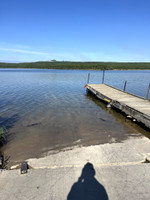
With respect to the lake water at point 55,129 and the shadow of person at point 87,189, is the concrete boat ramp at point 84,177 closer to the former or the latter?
the shadow of person at point 87,189

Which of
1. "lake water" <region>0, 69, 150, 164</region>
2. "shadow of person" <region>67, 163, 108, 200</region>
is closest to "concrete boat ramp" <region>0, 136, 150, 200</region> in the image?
"shadow of person" <region>67, 163, 108, 200</region>

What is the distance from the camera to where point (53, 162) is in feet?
16.4

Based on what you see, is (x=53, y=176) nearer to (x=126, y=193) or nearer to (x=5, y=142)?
(x=126, y=193)

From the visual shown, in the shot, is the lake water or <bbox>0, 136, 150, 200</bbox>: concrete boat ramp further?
the lake water

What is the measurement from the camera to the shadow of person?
3.39 m

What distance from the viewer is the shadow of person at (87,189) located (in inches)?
134

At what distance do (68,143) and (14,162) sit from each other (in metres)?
2.71

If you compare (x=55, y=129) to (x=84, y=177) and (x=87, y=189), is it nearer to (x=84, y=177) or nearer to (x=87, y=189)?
(x=84, y=177)

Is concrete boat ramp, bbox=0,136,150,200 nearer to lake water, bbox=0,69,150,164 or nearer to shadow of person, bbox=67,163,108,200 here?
shadow of person, bbox=67,163,108,200

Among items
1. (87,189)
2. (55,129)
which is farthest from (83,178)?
(55,129)

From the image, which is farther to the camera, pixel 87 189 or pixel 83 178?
pixel 83 178

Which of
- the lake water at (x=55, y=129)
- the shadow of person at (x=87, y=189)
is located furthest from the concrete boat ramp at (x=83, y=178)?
the lake water at (x=55, y=129)

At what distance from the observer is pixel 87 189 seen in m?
3.61

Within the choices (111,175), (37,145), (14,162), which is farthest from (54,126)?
(111,175)
